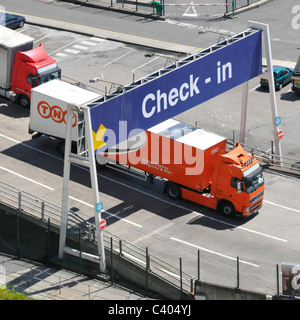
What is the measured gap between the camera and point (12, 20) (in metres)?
67.0

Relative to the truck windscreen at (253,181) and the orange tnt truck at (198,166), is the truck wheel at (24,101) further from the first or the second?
the truck windscreen at (253,181)

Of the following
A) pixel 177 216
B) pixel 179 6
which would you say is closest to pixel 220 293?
Result: pixel 177 216

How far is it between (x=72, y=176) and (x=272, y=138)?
1238 centimetres

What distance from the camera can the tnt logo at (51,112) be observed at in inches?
1907

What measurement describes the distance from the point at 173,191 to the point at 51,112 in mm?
8123

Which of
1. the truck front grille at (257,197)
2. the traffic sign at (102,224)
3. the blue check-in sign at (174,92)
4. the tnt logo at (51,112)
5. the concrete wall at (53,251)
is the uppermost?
the blue check-in sign at (174,92)

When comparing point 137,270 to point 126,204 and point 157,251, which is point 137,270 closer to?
point 157,251

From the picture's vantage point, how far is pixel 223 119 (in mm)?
55469

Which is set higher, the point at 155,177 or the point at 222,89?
the point at 222,89

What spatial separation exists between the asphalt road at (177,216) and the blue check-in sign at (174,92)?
4.86m

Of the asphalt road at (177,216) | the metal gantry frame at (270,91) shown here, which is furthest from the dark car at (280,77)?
the metal gantry frame at (270,91)

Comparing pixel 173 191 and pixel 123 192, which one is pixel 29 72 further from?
pixel 173 191

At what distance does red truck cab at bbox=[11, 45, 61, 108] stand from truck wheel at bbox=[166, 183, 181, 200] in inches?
496
